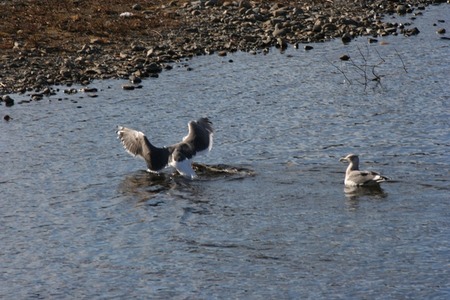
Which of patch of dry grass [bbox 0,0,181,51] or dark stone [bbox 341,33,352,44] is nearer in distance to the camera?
patch of dry grass [bbox 0,0,181,51]

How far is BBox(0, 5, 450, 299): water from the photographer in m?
16.8

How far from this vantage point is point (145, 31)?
3747 centimetres

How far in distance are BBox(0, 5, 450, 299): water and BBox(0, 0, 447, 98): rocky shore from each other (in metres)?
1.61

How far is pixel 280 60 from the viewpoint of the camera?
3403 centimetres

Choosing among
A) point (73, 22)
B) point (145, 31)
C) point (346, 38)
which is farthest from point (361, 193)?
point (73, 22)

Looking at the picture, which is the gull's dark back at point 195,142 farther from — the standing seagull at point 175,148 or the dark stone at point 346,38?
the dark stone at point 346,38

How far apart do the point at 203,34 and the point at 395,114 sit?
40.2ft

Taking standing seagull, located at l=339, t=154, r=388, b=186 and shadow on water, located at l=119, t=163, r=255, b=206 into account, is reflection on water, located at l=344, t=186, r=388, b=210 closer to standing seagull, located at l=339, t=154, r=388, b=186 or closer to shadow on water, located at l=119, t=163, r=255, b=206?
standing seagull, located at l=339, t=154, r=388, b=186

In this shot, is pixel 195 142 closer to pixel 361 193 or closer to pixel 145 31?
pixel 361 193

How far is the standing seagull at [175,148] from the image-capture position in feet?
73.7

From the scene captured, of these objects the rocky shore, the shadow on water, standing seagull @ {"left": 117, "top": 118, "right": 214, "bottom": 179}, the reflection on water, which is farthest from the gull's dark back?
the rocky shore

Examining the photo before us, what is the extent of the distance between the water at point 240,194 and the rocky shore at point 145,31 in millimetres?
1606

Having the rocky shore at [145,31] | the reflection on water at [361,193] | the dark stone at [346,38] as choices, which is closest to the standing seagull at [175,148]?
the reflection on water at [361,193]

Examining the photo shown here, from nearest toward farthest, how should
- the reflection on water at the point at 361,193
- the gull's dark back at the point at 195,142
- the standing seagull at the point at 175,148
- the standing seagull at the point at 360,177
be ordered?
1. the reflection on water at the point at 361,193
2. the standing seagull at the point at 360,177
3. the standing seagull at the point at 175,148
4. the gull's dark back at the point at 195,142
